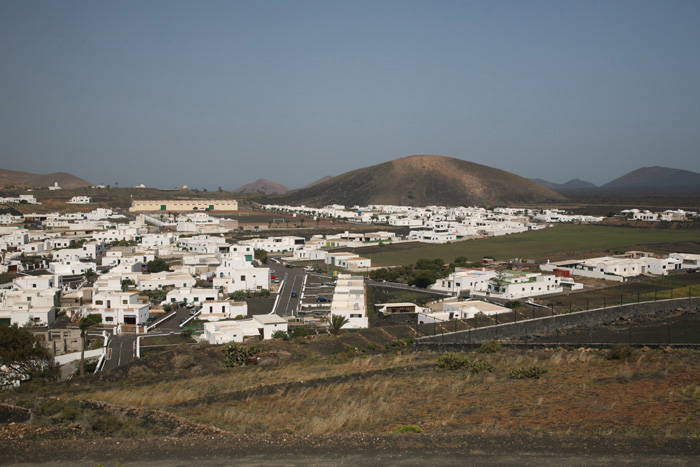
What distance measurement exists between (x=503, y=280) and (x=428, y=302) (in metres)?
4.28

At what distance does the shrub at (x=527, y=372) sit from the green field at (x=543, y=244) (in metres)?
26.8

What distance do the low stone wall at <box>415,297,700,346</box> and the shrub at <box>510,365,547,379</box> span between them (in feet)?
19.2

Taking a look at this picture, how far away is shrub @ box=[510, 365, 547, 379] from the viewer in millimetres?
11016

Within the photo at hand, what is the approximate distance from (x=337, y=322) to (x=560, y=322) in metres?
8.32

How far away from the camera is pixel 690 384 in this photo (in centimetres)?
952

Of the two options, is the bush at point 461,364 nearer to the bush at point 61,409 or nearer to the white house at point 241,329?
the bush at point 61,409

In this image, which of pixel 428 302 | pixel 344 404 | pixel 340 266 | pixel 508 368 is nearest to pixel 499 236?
pixel 340 266

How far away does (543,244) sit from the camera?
4984 centimetres

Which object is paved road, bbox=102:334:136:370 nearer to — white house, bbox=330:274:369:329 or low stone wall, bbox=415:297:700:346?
white house, bbox=330:274:369:329

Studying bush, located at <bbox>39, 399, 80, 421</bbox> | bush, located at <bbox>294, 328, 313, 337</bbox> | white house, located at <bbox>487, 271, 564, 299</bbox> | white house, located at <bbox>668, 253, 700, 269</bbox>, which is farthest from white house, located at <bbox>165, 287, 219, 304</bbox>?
white house, located at <bbox>668, 253, 700, 269</bbox>

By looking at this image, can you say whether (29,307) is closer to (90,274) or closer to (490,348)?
(90,274)

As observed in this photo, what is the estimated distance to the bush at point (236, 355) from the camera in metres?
14.4

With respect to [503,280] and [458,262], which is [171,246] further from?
[503,280]

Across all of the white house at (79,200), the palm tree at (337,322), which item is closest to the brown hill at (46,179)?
the white house at (79,200)
